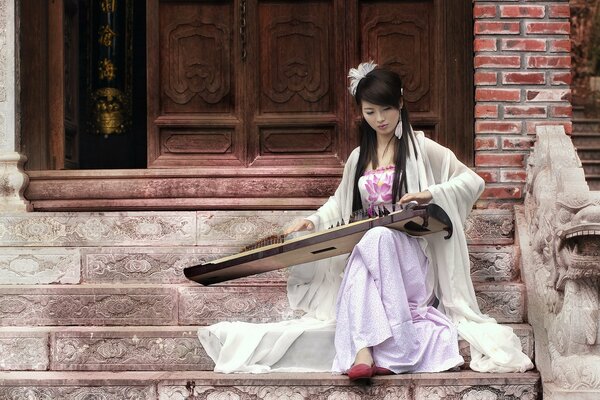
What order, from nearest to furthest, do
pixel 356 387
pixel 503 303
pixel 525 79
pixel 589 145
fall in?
1. pixel 356 387
2. pixel 503 303
3. pixel 525 79
4. pixel 589 145

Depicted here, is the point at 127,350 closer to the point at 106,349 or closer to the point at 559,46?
the point at 106,349

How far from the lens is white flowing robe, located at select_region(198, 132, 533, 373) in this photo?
5699 mm

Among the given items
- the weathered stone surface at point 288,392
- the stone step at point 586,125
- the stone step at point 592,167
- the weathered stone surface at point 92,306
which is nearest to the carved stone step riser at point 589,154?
Result: the stone step at point 592,167

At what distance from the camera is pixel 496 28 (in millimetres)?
7098

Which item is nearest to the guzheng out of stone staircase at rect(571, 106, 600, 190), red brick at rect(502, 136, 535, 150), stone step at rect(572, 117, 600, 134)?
red brick at rect(502, 136, 535, 150)

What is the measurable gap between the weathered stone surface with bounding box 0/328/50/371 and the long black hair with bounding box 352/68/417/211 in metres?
1.72

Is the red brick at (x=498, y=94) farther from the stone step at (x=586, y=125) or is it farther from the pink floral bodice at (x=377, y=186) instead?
the stone step at (x=586, y=125)

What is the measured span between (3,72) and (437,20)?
8.90ft

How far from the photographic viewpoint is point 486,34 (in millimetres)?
7094

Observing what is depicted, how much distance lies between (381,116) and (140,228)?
5.98ft

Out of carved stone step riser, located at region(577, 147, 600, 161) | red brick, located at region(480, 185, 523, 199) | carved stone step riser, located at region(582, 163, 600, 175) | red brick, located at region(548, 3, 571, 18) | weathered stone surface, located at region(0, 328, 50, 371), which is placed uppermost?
red brick, located at region(548, 3, 571, 18)

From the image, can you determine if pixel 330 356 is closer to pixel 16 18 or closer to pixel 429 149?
pixel 429 149

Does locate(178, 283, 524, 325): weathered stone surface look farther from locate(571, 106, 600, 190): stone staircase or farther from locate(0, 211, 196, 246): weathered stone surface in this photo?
locate(571, 106, 600, 190): stone staircase

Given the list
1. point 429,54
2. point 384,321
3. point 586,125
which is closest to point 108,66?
point 429,54
